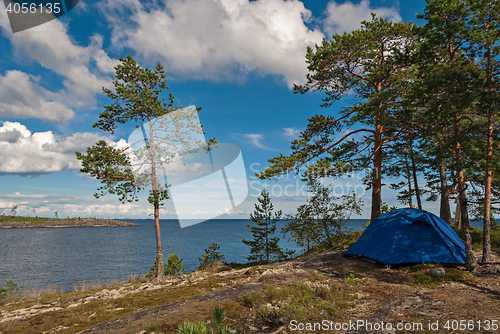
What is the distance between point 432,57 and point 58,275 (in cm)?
5183

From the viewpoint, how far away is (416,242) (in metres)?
10.7

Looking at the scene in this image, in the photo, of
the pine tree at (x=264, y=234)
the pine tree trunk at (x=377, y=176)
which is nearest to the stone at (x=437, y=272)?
the pine tree trunk at (x=377, y=176)

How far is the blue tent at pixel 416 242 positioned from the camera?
10.4 m

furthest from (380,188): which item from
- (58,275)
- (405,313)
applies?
(58,275)

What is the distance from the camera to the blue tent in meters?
10.4

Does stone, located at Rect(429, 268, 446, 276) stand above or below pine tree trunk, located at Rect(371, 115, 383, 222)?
below

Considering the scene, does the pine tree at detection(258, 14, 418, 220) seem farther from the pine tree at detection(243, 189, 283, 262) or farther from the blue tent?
the pine tree at detection(243, 189, 283, 262)

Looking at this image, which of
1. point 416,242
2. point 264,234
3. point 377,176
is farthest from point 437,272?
point 264,234

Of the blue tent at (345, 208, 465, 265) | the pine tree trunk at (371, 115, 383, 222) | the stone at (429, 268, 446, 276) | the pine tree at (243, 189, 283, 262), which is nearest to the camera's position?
the stone at (429, 268, 446, 276)

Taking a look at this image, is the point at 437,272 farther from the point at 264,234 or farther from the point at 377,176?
the point at 264,234

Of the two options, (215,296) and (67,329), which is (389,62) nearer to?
(215,296)

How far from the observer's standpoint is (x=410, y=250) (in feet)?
34.8

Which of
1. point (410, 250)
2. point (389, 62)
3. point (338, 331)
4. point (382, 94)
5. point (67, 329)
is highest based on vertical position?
point (389, 62)

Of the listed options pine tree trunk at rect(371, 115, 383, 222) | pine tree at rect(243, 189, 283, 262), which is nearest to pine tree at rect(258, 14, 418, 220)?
pine tree trunk at rect(371, 115, 383, 222)
